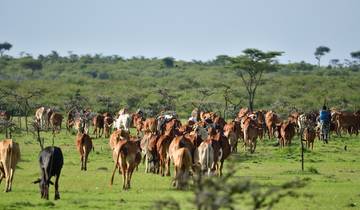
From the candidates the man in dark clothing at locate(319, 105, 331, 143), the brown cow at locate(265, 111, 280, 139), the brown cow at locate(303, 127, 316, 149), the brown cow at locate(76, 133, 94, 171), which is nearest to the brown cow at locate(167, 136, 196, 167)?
the brown cow at locate(76, 133, 94, 171)

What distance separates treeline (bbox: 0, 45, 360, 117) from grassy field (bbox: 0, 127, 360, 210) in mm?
17861

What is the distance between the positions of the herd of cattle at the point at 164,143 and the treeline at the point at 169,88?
8.50m

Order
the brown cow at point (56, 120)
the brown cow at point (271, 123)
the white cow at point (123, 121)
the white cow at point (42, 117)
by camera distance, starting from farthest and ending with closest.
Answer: the white cow at point (42, 117) → the brown cow at point (56, 120) → the brown cow at point (271, 123) → the white cow at point (123, 121)

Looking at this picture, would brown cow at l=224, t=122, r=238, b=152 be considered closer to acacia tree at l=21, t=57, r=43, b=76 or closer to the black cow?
the black cow

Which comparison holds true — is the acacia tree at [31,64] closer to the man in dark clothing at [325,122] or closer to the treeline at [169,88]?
the treeline at [169,88]

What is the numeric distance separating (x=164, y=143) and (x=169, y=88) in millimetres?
59962

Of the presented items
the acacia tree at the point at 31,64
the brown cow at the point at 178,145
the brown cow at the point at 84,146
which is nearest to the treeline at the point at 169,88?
the acacia tree at the point at 31,64

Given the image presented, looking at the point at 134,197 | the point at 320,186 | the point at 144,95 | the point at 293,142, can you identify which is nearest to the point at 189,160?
the point at 134,197

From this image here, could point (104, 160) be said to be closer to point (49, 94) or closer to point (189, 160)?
point (189, 160)

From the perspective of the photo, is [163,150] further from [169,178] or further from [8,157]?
[8,157]

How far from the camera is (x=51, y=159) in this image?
62.7 ft

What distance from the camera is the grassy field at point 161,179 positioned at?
61.8 ft

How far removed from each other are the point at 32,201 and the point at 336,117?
2977cm

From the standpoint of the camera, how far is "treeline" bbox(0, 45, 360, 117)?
6438 cm
